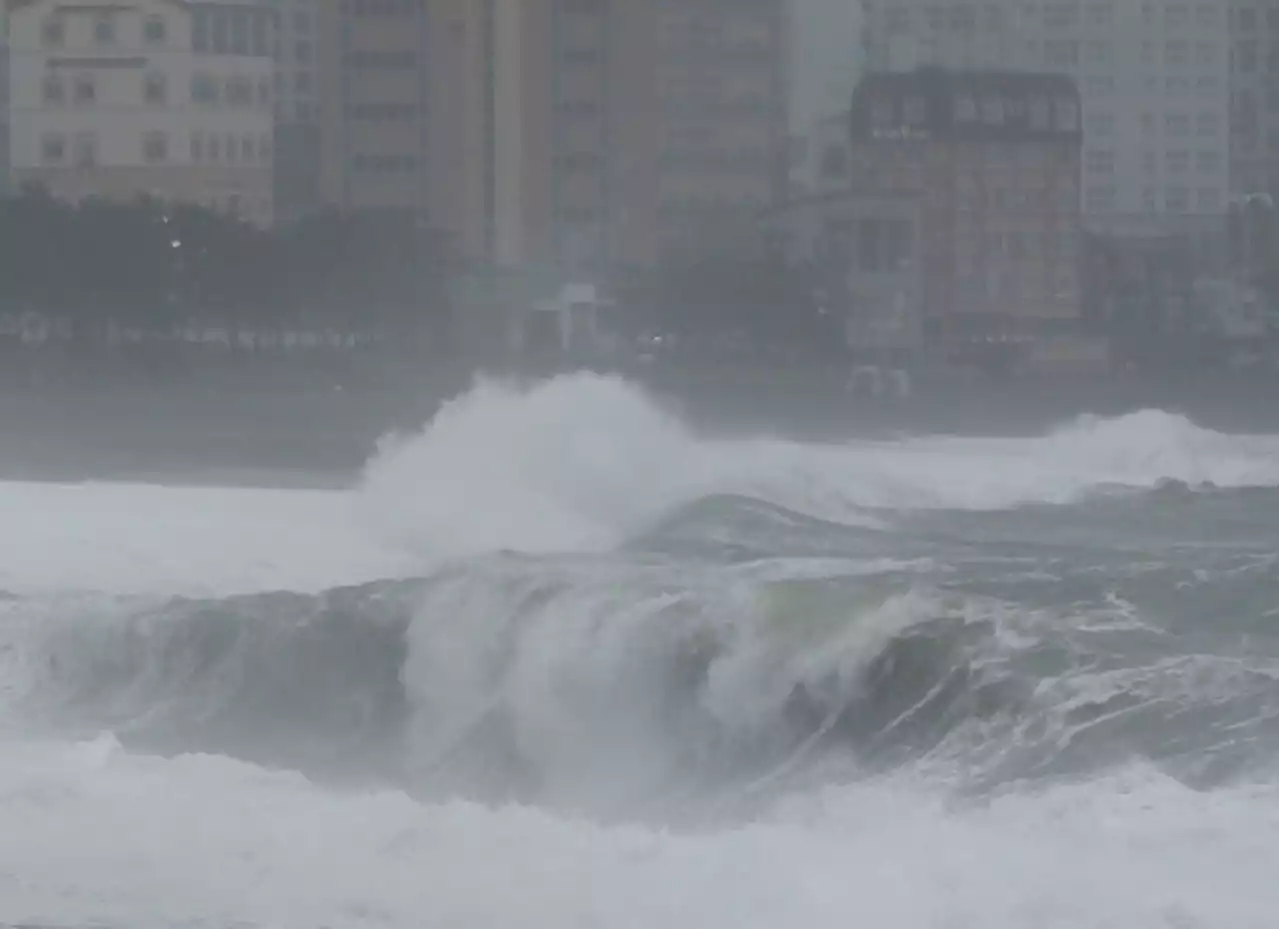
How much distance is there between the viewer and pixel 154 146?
96.9 ft

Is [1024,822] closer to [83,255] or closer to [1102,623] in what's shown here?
[1102,623]

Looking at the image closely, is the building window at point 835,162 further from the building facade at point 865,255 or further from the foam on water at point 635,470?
the foam on water at point 635,470

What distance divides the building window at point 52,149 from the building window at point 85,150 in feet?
1.24

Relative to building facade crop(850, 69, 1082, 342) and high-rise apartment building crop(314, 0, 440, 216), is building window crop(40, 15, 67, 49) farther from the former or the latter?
building facade crop(850, 69, 1082, 342)

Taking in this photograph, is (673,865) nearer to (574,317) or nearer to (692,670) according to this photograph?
(692,670)

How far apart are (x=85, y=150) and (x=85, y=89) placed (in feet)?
2.16

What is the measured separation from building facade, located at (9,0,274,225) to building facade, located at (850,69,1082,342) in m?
6.62

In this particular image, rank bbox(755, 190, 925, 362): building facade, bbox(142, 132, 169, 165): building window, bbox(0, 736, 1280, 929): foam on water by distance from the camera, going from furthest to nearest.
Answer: bbox(142, 132, 169, 165): building window, bbox(755, 190, 925, 362): building facade, bbox(0, 736, 1280, 929): foam on water

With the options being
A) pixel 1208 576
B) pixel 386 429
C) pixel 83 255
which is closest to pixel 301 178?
pixel 83 255

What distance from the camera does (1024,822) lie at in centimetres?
809

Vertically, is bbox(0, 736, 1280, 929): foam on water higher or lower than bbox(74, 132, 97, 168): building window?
lower

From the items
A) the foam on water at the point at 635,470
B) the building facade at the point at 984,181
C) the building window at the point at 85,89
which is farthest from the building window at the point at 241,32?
the foam on water at the point at 635,470

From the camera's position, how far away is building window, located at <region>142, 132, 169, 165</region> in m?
29.5

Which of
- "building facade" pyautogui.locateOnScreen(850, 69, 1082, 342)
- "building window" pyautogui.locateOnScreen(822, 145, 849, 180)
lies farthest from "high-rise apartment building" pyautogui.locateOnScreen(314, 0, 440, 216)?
"building facade" pyautogui.locateOnScreen(850, 69, 1082, 342)
